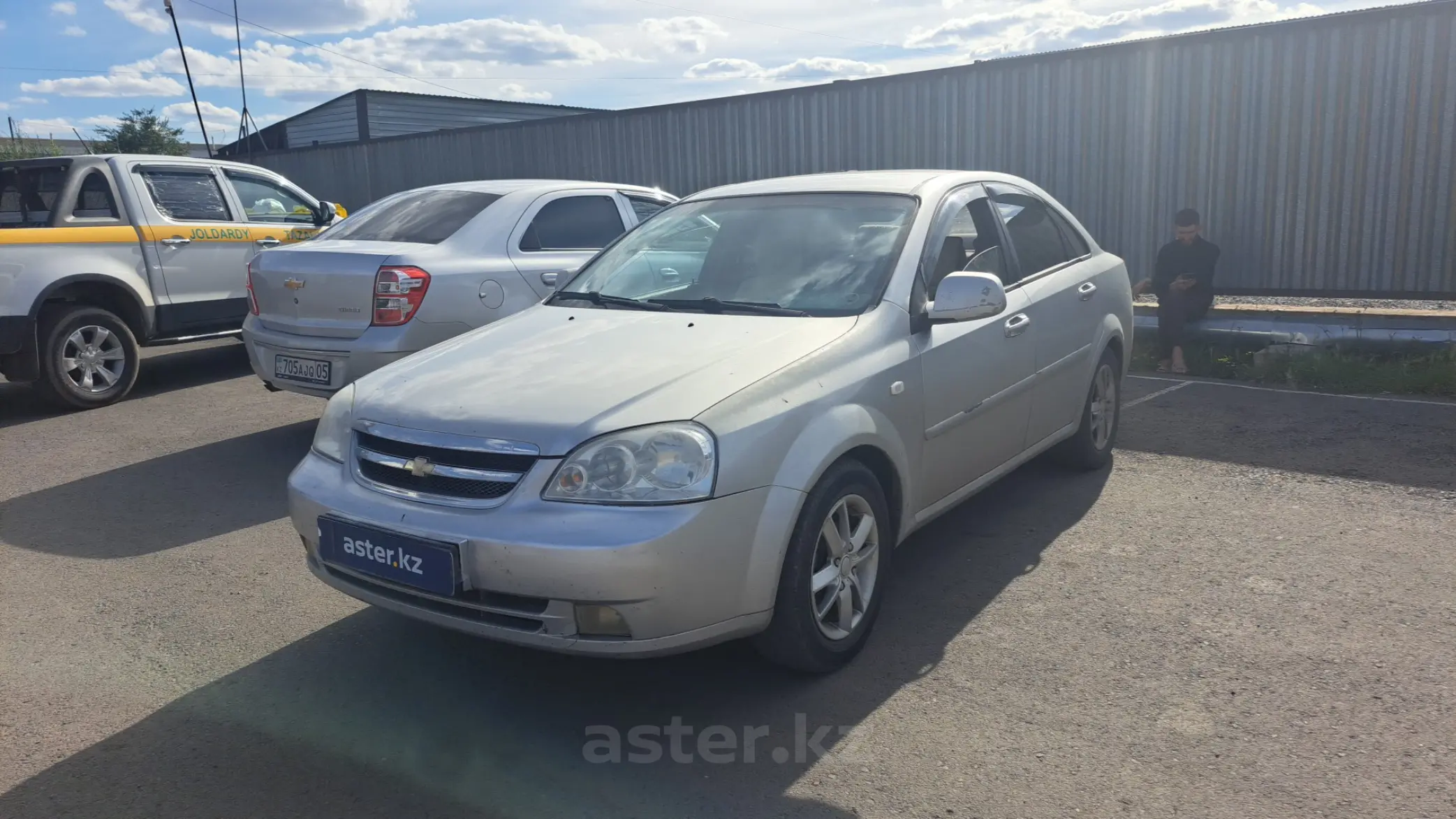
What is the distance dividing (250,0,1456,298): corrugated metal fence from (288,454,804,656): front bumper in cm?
812

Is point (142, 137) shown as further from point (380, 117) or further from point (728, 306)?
point (728, 306)

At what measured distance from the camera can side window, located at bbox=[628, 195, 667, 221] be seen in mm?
7734

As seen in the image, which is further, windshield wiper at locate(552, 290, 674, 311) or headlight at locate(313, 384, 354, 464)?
windshield wiper at locate(552, 290, 674, 311)

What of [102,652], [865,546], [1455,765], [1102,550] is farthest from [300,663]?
[1455,765]

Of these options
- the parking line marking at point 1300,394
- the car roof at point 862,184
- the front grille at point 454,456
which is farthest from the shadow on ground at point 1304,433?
the front grille at point 454,456

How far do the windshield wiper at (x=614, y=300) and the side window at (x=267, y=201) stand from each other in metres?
5.80

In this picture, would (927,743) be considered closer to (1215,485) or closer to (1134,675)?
(1134,675)

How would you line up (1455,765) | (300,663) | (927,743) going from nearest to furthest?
(1455,765)
(927,743)
(300,663)

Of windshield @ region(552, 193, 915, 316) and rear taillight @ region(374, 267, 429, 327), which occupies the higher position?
windshield @ region(552, 193, 915, 316)

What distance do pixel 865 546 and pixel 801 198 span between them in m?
1.68

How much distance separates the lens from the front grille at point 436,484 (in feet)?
10.2

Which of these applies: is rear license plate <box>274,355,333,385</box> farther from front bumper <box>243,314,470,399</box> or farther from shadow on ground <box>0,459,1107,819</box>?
shadow on ground <box>0,459,1107,819</box>

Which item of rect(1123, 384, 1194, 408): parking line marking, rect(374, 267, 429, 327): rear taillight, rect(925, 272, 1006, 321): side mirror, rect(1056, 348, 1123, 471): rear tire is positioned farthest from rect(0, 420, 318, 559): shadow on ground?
rect(1123, 384, 1194, 408): parking line marking

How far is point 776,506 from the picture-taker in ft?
10.4
